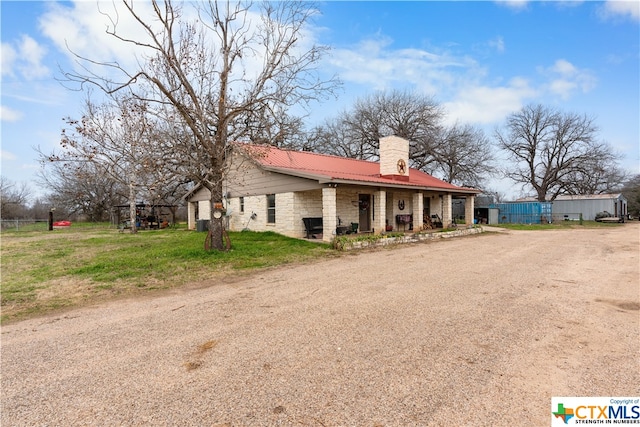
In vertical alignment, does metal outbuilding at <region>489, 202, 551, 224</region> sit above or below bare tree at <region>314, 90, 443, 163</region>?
below

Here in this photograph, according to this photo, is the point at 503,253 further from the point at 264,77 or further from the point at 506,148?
the point at 506,148

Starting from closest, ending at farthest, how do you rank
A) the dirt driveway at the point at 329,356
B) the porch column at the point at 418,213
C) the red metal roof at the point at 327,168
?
the dirt driveway at the point at 329,356, the red metal roof at the point at 327,168, the porch column at the point at 418,213

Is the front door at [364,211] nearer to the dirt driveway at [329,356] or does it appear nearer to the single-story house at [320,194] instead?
the single-story house at [320,194]

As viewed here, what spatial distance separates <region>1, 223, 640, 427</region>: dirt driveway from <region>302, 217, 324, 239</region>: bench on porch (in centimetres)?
819

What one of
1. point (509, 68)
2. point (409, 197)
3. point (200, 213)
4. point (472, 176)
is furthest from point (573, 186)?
point (200, 213)

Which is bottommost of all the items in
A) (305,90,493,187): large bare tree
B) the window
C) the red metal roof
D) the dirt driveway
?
the dirt driveway

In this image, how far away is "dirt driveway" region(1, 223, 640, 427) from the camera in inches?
98.6

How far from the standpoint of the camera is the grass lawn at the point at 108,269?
6.12 metres

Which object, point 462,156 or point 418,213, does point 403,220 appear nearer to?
point 418,213

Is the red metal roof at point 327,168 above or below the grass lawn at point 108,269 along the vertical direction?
above

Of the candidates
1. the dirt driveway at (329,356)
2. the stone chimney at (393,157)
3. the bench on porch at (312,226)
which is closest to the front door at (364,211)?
the stone chimney at (393,157)

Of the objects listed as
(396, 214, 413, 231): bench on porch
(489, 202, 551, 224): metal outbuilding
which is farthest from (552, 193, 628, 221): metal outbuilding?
(396, 214, 413, 231): bench on porch

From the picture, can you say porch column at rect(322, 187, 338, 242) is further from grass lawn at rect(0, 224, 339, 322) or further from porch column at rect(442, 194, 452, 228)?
porch column at rect(442, 194, 452, 228)

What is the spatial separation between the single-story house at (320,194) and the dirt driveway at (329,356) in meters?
7.61
